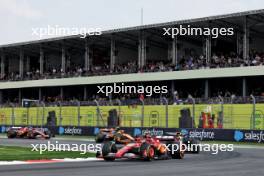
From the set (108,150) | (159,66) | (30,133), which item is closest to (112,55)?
(159,66)

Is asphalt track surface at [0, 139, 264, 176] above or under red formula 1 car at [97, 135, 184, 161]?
under

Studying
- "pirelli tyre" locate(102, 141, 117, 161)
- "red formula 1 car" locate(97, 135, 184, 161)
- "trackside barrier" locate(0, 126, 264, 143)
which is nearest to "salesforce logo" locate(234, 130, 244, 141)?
"trackside barrier" locate(0, 126, 264, 143)

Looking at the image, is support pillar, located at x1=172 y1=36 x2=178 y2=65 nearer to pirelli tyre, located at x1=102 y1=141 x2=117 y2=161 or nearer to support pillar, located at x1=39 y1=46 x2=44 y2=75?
support pillar, located at x1=39 y1=46 x2=44 y2=75

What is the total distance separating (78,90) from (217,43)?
604 inches

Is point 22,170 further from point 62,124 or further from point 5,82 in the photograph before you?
point 5,82

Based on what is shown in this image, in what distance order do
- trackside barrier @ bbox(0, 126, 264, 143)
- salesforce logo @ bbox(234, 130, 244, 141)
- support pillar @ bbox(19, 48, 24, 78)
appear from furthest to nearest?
support pillar @ bbox(19, 48, 24, 78)
salesforce logo @ bbox(234, 130, 244, 141)
trackside barrier @ bbox(0, 126, 264, 143)

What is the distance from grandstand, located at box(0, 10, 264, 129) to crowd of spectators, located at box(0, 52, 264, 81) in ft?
0.23

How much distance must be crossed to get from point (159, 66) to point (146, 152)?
31.3 meters

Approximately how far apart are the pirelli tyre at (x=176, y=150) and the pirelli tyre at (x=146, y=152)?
1.24 metres

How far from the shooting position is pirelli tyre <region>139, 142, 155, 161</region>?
17.3 metres

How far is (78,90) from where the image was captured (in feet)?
188

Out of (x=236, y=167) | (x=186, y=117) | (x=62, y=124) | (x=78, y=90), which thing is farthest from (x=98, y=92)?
(x=236, y=167)

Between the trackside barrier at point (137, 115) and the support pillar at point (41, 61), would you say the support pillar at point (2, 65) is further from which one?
the trackside barrier at point (137, 115)

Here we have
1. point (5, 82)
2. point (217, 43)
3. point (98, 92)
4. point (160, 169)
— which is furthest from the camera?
point (5, 82)
